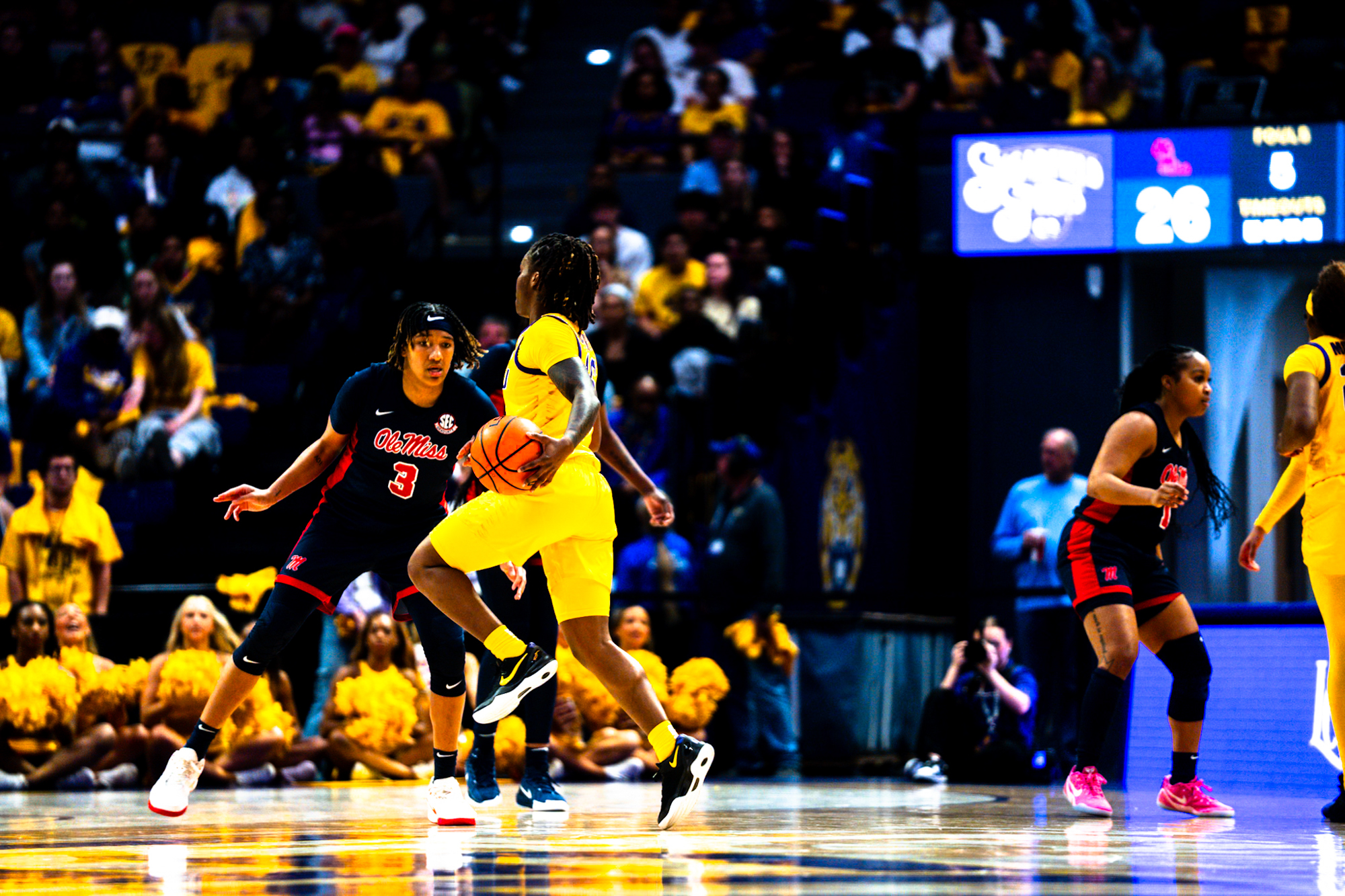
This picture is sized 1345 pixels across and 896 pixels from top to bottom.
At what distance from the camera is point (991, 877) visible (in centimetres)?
426

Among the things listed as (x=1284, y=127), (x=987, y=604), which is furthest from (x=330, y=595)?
(x=1284, y=127)

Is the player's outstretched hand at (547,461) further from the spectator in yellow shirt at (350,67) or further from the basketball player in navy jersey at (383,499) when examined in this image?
the spectator in yellow shirt at (350,67)

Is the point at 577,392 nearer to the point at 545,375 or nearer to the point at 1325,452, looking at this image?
the point at 545,375

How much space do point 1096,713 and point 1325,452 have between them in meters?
1.30

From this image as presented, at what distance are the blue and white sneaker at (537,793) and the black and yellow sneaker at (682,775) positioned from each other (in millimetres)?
1215

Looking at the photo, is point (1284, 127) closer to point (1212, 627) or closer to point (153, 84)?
point (1212, 627)

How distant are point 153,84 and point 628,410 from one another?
6.99 metres

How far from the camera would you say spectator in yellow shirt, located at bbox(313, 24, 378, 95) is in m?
16.1

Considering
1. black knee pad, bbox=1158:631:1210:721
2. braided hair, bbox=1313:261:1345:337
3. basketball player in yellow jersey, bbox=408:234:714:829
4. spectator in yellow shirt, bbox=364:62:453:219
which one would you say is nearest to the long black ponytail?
braided hair, bbox=1313:261:1345:337

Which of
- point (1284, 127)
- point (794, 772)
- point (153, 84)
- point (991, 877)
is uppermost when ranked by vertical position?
point (153, 84)

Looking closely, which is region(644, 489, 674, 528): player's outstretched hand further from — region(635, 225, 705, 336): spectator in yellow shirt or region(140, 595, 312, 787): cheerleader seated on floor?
region(635, 225, 705, 336): spectator in yellow shirt

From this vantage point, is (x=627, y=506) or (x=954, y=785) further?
(x=627, y=506)

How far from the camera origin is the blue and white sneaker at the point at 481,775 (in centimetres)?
699

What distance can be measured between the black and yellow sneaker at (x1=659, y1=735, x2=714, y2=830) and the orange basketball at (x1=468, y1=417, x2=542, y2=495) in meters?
0.97
